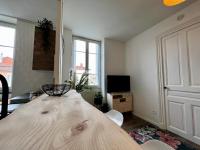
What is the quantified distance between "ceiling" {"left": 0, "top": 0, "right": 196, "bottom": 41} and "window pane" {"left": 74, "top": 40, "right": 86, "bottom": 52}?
53 centimetres

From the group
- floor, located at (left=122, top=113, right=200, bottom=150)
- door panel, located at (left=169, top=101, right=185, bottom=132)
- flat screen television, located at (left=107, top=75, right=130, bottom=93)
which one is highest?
flat screen television, located at (left=107, top=75, right=130, bottom=93)

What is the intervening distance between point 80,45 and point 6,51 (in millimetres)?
1907

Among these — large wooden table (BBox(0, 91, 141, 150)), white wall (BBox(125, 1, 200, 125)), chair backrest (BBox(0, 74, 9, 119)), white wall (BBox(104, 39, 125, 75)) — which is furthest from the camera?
white wall (BBox(104, 39, 125, 75))

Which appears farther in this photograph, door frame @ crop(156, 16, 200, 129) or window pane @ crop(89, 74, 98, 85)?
window pane @ crop(89, 74, 98, 85)

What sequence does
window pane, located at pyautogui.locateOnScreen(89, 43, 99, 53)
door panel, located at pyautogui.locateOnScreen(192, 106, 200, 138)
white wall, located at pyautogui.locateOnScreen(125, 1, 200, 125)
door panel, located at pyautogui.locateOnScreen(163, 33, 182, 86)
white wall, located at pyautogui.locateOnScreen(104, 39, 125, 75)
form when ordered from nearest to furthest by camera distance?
door panel, located at pyautogui.locateOnScreen(192, 106, 200, 138), door panel, located at pyautogui.locateOnScreen(163, 33, 182, 86), white wall, located at pyautogui.locateOnScreen(125, 1, 200, 125), white wall, located at pyautogui.locateOnScreen(104, 39, 125, 75), window pane, located at pyautogui.locateOnScreen(89, 43, 99, 53)

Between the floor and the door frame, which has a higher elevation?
the door frame

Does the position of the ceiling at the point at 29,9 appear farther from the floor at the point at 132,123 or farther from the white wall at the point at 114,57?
→ the floor at the point at 132,123

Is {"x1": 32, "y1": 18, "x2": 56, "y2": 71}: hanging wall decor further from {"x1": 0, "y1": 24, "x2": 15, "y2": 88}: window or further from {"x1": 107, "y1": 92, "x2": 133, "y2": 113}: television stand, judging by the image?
{"x1": 107, "y1": 92, "x2": 133, "y2": 113}: television stand

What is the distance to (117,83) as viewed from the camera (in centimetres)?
323

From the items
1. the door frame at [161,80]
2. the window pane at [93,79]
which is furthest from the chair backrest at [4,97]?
the window pane at [93,79]

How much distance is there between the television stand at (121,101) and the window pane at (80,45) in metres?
1.71

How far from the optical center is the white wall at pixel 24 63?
2357mm

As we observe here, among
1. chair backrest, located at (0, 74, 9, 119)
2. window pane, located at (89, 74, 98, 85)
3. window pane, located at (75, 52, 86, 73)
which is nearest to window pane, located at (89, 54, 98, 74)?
window pane, located at (89, 74, 98, 85)

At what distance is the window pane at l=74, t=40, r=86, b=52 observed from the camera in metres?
3.35
